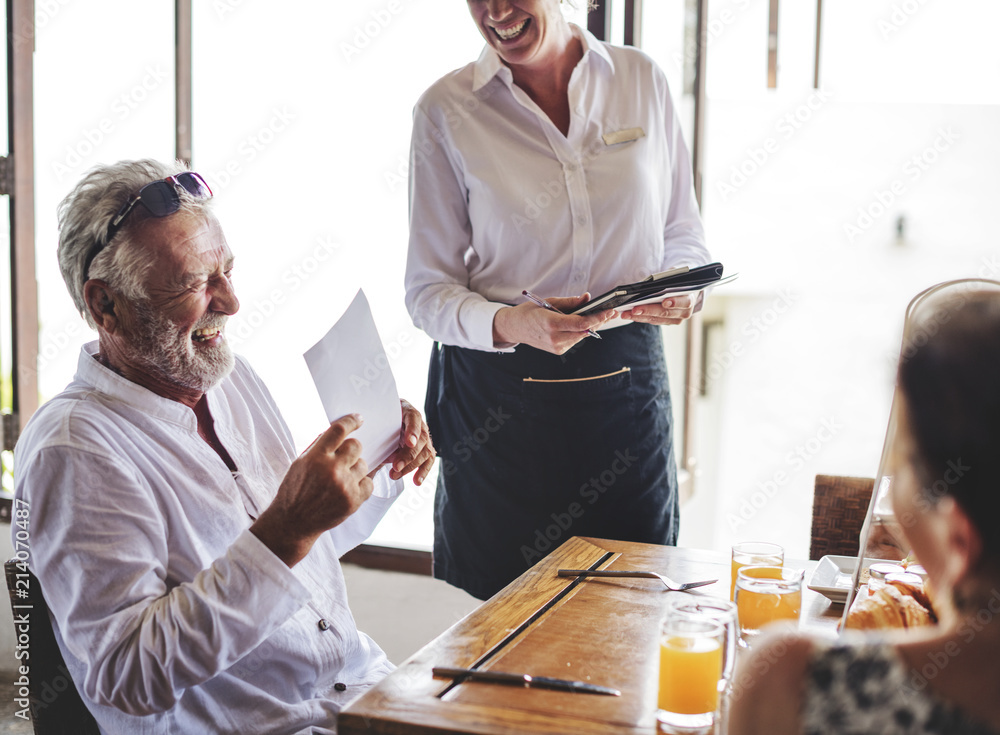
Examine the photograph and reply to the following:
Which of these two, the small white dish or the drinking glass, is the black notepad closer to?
the small white dish

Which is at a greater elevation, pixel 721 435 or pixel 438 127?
pixel 438 127

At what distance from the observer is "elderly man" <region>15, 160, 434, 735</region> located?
1133mm

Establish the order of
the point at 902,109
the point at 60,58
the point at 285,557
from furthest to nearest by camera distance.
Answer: the point at 902,109 → the point at 60,58 → the point at 285,557

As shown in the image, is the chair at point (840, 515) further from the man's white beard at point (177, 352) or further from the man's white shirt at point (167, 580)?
the man's white beard at point (177, 352)

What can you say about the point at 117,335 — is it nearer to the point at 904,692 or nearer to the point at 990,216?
the point at 904,692

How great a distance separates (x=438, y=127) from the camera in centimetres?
194

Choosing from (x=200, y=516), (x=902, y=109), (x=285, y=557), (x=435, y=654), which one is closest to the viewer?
(x=435, y=654)

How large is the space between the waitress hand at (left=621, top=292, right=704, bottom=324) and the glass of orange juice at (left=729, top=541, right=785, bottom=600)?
0.56 meters

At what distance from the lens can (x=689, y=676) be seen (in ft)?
3.04

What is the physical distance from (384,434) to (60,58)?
2.41 meters

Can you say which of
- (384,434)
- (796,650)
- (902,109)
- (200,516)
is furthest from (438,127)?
(902,109)

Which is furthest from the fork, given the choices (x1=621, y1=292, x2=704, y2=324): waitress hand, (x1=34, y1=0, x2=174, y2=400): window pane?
(x1=34, y1=0, x2=174, y2=400): window pane

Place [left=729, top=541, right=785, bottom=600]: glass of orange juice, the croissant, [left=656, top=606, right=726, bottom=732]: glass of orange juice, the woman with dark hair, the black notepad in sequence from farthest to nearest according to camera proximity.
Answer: the black notepad, [left=729, top=541, right=785, bottom=600]: glass of orange juice, the croissant, [left=656, top=606, right=726, bottom=732]: glass of orange juice, the woman with dark hair

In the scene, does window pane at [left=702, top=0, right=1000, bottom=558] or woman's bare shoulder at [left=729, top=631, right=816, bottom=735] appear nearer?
woman's bare shoulder at [left=729, top=631, right=816, bottom=735]
